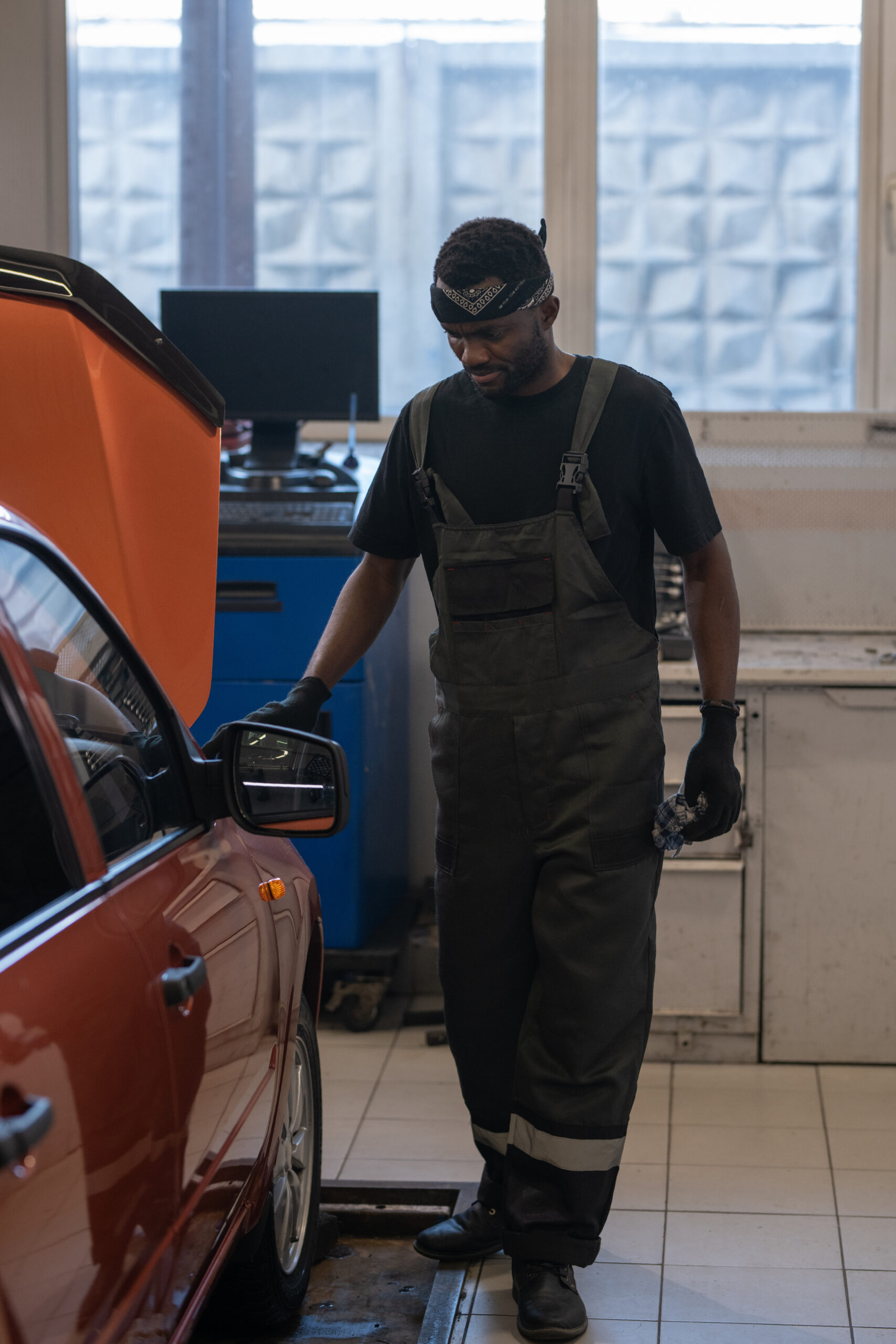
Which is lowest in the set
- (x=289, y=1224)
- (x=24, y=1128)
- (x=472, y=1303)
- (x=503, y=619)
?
(x=472, y=1303)

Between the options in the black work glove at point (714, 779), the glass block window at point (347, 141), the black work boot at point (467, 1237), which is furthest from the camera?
the glass block window at point (347, 141)

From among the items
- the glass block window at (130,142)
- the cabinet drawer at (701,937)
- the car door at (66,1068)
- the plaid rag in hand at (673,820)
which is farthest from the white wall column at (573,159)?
the car door at (66,1068)

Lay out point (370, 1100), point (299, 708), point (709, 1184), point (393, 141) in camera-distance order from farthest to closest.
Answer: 1. point (393, 141)
2. point (370, 1100)
3. point (709, 1184)
4. point (299, 708)

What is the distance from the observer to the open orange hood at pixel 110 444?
63.1 inches

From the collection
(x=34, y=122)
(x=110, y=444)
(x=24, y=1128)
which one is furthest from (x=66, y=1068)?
(x=34, y=122)

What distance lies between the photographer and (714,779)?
206 centimetres

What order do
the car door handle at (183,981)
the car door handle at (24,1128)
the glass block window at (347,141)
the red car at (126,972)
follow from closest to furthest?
the car door handle at (24,1128) < the red car at (126,972) < the car door handle at (183,981) < the glass block window at (347,141)

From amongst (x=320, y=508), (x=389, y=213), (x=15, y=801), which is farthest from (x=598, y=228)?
(x=15, y=801)

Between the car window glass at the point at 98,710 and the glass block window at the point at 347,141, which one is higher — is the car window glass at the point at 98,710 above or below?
below

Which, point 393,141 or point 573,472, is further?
point 393,141

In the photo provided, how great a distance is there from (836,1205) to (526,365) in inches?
61.1

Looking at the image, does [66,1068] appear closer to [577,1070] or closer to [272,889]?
[272,889]

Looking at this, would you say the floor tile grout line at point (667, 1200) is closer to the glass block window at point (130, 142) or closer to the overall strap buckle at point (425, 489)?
the overall strap buckle at point (425, 489)

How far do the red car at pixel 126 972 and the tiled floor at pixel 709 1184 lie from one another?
0.70m
